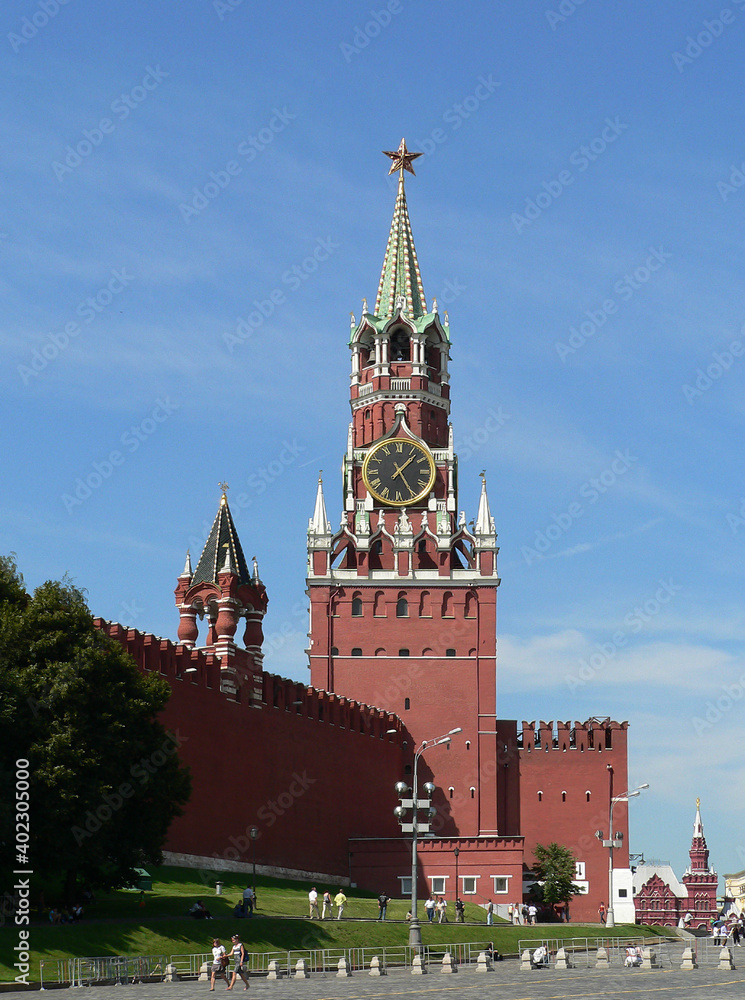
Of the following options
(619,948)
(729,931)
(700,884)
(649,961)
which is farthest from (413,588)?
(700,884)

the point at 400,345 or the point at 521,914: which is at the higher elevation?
the point at 400,345

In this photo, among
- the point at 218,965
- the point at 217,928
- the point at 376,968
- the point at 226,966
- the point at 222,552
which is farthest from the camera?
the point at 222,552

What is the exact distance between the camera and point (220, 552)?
69.7 metres

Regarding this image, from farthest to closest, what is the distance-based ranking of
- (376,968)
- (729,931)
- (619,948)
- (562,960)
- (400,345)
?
(400,345), (729,931), (619,948), (562,960), (376,968)

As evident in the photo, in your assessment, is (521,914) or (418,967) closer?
(418,967)

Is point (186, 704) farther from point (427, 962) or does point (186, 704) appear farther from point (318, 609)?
point (318, 609)

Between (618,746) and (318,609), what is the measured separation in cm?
1838

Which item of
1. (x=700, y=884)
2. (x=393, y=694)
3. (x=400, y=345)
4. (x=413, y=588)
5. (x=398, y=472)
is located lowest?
(x=700, y=884)

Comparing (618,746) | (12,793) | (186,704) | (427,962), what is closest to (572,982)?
(427,962)

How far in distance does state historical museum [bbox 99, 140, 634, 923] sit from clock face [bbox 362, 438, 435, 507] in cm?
8

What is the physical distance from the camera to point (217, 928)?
4359 cm

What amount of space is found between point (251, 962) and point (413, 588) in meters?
41.8

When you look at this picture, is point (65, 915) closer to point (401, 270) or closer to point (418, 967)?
point (418, 967)

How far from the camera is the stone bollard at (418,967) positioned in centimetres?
4097
